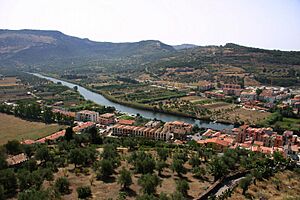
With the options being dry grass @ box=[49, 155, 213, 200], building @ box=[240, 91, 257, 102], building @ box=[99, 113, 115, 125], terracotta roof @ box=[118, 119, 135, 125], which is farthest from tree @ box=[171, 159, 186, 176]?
building @ box=[240, 91, 257, 102]

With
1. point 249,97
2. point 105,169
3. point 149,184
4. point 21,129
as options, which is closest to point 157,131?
point 105,169

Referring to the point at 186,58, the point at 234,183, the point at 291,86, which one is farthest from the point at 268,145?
the point at 186,58

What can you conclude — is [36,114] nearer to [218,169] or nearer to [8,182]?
[8,182]

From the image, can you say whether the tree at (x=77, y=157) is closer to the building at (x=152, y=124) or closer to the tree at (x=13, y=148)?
the tree at (x=13, y=148)

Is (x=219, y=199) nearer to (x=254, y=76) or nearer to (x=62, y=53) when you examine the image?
(x=254, y=76)

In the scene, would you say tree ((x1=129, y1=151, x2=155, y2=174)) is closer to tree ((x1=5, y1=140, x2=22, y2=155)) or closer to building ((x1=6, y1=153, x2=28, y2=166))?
building ((x1=6, y1=153, x2=28, y2=166))
